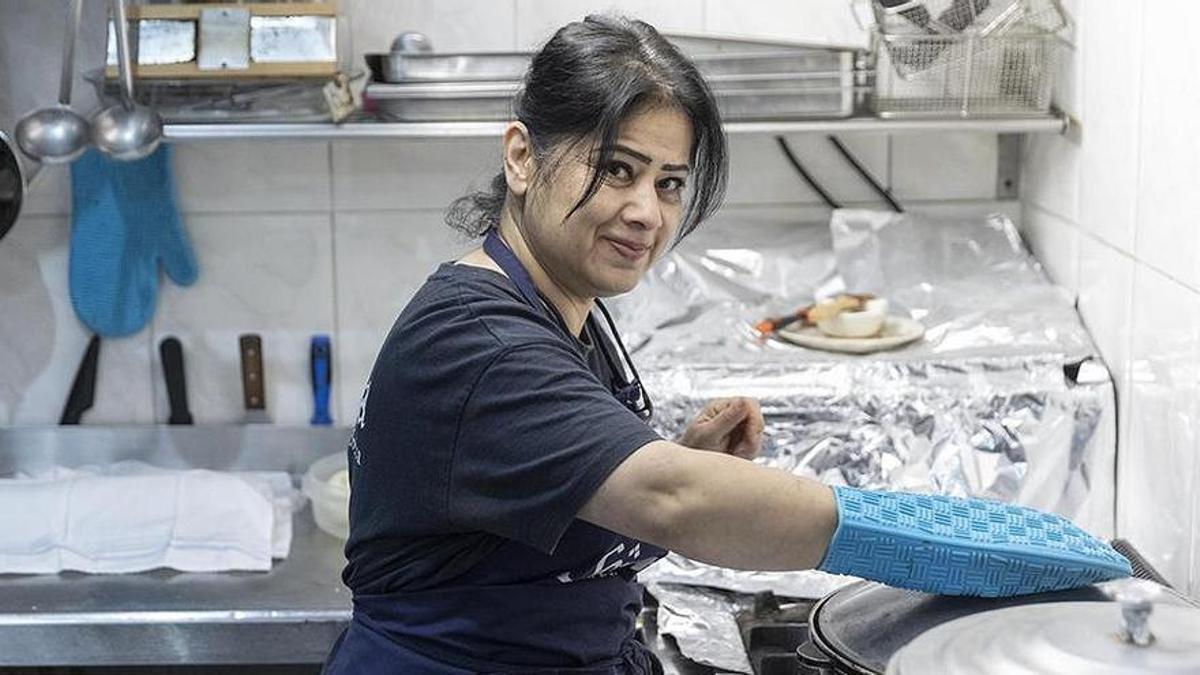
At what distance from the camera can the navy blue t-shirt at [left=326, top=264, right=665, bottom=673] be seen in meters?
1.27

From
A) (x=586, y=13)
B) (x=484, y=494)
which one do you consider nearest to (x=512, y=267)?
(x=484, y=494)

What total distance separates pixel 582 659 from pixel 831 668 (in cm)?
25

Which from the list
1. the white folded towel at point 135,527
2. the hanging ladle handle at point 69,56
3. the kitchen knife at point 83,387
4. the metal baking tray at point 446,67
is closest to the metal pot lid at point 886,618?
the white folded towel at point 135,527

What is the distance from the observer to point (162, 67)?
237 centimetres

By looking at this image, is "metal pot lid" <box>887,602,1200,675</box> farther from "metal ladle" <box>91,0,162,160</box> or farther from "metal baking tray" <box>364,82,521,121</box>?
"metal ladle" <box>91,0,162,160</box>

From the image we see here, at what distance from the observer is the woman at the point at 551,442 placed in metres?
1.25

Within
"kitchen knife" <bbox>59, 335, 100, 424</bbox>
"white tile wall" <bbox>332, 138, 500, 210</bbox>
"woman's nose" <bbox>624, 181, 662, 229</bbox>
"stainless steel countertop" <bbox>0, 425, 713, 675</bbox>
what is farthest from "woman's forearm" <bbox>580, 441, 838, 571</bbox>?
"kitchen knife" <bbox>59, 335, 100, 424</bbox>

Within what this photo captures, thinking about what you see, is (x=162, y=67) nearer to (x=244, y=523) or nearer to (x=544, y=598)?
(x=244, y=523)

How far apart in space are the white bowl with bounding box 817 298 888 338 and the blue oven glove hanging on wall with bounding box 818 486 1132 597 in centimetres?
98

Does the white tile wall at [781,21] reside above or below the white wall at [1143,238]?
above

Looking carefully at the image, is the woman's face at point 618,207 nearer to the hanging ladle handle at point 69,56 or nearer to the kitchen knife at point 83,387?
the hanging ladle handle at point 69,56

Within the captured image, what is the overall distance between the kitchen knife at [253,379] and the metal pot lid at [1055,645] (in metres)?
1.61

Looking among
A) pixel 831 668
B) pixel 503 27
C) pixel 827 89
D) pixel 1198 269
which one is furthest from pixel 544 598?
pixel 503 27

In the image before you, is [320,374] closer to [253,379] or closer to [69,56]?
[253,379]
